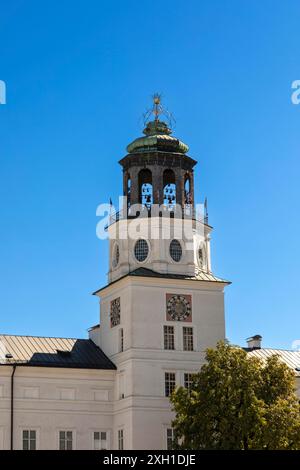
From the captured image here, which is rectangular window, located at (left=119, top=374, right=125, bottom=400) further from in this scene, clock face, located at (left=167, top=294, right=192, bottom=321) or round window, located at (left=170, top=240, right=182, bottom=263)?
round window, located at (left=170, top=240, right=182, bottom=263)

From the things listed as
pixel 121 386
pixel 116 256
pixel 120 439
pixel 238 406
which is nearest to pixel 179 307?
pixel 116 256

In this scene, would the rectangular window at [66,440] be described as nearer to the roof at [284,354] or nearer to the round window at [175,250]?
the round window at [175,250]


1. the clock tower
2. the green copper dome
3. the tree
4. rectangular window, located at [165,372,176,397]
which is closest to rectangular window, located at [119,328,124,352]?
the clock tower

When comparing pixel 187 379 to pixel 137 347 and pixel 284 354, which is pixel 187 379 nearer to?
pixel 137 347

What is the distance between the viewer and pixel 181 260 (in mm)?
65938

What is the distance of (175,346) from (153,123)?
15398 mm

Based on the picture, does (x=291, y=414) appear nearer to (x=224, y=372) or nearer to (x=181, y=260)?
(x=224, y=372)

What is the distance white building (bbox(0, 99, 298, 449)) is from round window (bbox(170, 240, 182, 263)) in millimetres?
64

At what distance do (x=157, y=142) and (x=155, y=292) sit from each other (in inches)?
401

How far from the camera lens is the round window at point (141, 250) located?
6588 cm

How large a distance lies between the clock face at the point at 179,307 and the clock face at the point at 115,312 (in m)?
3.31
